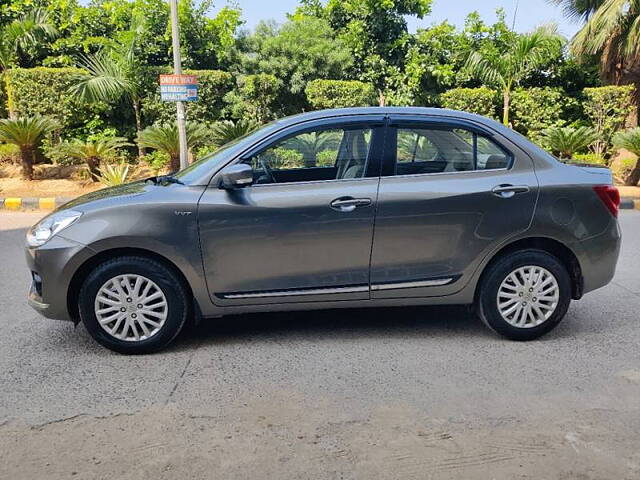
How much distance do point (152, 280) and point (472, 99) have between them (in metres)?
13.8

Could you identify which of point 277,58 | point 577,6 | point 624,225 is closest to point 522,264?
point 624,225

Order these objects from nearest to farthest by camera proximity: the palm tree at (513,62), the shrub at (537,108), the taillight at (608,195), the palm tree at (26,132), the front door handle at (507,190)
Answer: the front door handle at (507,190), the taillight at (608,195), the palm tree at (26,132), the palm tree at (513,62), the shrub at (537,108)

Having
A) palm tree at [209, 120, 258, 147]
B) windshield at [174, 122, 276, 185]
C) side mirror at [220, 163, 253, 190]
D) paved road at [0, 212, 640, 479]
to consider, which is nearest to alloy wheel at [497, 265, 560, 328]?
paved road at [0, 212, 640, 479]

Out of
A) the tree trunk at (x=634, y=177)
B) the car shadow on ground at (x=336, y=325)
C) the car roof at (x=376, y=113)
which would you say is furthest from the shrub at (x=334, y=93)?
the car roof at (x=376, y=113)

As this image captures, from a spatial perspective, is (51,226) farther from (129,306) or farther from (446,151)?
(446,151)

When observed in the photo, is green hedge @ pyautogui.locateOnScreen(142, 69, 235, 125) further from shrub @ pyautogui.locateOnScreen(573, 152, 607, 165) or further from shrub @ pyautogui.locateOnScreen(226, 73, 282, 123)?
shrub @ pyautogui.locateOnScreen(573, 152, 607, 165)

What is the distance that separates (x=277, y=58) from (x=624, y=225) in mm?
10195

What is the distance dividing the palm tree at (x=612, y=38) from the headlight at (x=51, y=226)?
15097 millimetres

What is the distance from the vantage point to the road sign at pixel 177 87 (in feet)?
36.4

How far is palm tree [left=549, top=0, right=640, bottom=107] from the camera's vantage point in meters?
15.6

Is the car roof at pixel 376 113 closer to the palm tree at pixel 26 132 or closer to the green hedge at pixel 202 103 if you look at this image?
the palm tree at pixel 26 132

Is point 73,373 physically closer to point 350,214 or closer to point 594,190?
point 350,214

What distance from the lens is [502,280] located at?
4.41 metres

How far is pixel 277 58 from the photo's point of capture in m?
16.9
